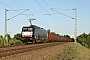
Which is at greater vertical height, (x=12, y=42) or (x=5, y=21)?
(x=5, y=21)

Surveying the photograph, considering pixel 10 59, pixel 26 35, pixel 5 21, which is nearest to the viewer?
pixel 10 59

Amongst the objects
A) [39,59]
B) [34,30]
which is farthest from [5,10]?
[39,59]

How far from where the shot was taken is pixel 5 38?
3512cm

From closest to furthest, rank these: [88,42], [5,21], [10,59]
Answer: [10,59]
[5,21]
[88,42]

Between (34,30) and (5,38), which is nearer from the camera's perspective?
(5,38)

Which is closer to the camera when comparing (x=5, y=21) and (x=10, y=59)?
(x=10, y=59)

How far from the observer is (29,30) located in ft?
129

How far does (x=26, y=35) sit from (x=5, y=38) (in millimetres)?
4735

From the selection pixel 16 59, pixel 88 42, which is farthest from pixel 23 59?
pixel 88 42

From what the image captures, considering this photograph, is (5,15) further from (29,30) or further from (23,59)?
(23,59)

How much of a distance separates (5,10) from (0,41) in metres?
5.05

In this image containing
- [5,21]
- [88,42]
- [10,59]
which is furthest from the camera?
[88,42]

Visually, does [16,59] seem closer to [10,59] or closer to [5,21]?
[10,59]

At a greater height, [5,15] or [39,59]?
[5,15]
